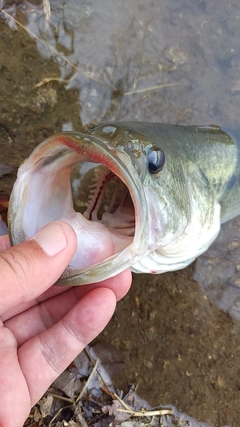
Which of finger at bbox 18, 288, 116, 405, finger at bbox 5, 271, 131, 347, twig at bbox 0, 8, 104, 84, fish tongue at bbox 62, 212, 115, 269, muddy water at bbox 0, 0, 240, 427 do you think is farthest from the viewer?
twig at bbox 0, 8, 104, 84

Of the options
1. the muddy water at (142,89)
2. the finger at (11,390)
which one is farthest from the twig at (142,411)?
the finger at (11,390)

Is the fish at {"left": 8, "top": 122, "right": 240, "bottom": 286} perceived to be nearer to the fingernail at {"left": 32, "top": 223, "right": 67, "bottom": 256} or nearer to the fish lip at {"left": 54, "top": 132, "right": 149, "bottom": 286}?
the fish lip at {"left": 54, "top": 132, "right": 149, "bottom": 286}

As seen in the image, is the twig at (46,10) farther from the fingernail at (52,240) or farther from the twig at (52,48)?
the fingernail at (52,240)

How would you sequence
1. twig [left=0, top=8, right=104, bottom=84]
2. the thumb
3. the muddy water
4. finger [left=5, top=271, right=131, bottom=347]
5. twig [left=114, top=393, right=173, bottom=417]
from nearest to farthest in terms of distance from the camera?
the thumb < finger [left=5, top=271, right=131, bottom=347] < twig [left=114, top=393, right=173, bottom=417] < the muddy water < twig [left=0, top=8, right=104, bottom=84]

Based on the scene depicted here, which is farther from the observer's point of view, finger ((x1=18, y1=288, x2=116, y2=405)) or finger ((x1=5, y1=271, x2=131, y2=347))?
finger ((x1=5, y1=271, x2=131, y2=347))

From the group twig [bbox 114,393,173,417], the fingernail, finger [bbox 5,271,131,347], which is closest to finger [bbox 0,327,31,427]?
finger [bbox 5,271,131,347]

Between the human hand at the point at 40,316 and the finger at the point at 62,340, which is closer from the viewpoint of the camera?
the human hand at the point at 40,316

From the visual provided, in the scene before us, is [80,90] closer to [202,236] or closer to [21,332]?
[202,236]

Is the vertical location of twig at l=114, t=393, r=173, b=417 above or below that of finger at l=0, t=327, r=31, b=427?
below
